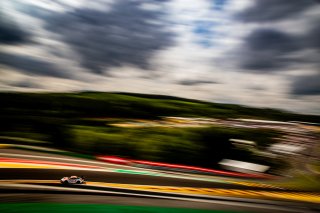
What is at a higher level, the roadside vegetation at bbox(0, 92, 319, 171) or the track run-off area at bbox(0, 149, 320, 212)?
the roadside vegetation at bbox(0, 92, 319, 171)

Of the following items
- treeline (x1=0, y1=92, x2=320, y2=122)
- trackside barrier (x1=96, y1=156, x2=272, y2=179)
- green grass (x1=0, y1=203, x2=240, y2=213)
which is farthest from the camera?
treeline (x1=0, y1=92, x2=320, y2=122)

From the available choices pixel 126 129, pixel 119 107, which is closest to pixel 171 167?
pixel 126 129

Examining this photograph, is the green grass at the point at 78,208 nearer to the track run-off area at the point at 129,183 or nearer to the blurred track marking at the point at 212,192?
the track run-off area at the point at 129,183

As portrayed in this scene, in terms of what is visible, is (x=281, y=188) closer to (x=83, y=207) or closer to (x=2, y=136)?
(x=83, y=207)

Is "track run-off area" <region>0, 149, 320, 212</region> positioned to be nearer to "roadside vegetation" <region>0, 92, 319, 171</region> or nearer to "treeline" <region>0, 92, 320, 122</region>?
"roadside vegetation" <region>0, 92, 319, 171</region>

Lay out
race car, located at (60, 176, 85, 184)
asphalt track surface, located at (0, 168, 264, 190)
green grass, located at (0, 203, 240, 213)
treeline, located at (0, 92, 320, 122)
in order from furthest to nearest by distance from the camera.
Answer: treeline, located at (0, 92, 320, 122), asphalt track surface, located at (0, 168, 264, 190), race car, located at (60, 176, 85, 184), green grass, located at (0, 203, 240, 213)

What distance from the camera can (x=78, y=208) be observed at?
2633 millimetres

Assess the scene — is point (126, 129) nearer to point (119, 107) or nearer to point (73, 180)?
point (119, 107)

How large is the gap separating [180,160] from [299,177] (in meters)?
1.66

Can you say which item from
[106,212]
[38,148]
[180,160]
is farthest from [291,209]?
[38,148]

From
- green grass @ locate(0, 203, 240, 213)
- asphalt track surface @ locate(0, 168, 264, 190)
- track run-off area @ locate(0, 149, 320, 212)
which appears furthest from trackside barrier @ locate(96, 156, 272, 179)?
green grass @ locate(0, 203, 240, 213)

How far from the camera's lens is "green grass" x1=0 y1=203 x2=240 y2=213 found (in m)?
2.53

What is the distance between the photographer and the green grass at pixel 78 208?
2.53 meters

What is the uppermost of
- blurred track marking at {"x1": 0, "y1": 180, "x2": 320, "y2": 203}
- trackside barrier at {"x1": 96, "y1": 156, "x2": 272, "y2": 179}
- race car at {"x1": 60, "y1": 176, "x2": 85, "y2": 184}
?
trackside barrier at {"x1": 96, "y1": 156, "x2": 272, "y2": 179}
